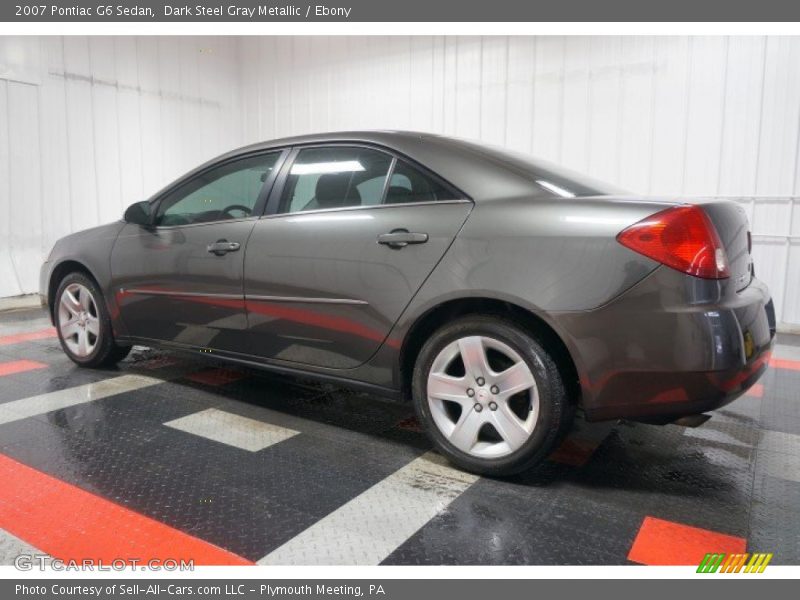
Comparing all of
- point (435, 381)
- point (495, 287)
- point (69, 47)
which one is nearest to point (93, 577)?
point (435, 381)

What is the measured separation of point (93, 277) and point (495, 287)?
2545 millimetres

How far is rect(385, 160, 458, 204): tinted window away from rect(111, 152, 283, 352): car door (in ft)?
2.24

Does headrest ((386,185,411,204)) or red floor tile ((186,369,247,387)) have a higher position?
headrest ((386,185,411,204))

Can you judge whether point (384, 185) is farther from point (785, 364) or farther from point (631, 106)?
point (631, 106)

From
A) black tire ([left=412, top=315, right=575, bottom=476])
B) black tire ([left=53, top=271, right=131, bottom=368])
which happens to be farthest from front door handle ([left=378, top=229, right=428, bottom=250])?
black tire ([left=53, top=271, right=131, bottom=368])

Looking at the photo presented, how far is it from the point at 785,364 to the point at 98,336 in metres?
4.43

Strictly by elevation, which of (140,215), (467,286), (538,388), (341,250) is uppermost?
(140,215)

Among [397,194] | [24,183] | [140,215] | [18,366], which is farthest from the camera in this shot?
[24,183]

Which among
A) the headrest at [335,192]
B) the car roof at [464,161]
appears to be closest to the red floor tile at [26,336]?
the headrest at [335,192]

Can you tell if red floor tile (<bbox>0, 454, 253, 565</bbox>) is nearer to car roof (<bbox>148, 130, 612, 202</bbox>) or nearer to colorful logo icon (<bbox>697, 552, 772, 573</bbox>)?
colorful logo icon (<bbox>697, 552, 772, 573</bbox>)

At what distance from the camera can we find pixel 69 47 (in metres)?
6.36

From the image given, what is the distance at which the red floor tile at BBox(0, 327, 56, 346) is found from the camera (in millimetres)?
4418

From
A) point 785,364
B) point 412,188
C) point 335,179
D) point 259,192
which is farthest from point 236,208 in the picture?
point 785,364

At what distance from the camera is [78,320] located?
3.49 m
